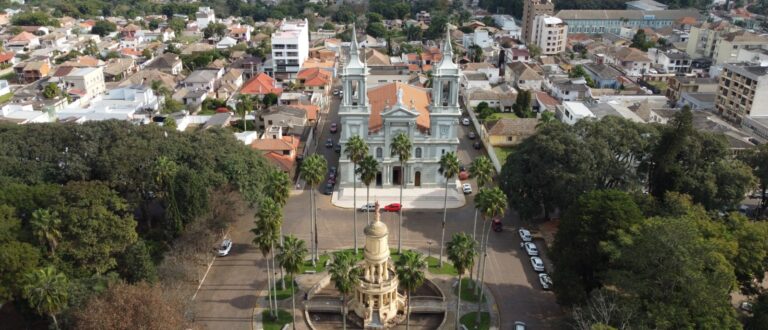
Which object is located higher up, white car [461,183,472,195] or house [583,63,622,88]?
house [583,63,622,88]

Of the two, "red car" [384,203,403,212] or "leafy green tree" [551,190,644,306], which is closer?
"leafy green tree" [551,190,644,306]

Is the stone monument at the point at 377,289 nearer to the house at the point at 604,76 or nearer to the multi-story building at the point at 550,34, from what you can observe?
the house at the point at 604,76

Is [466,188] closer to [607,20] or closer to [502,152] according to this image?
[502,152]

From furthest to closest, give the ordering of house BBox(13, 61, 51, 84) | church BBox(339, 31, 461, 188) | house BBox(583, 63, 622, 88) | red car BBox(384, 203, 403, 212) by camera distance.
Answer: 1. house BBox(13, 61, 51, 84)
2. house BBox(583, 63, 622, 88)
3. church BBox(339, 31, 461, 188)
4. red car BBox(384, 203, 403, 212)

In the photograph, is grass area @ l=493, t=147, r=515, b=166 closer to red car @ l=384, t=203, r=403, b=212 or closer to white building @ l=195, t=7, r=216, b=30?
red car @ l=384, t=203, r=403, b=212

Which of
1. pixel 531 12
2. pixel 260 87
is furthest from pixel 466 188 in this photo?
pixel 531 12

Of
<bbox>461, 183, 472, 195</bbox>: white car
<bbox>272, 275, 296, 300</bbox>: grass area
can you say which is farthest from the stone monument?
<bbox>461, 183, 472, 195</bbox>: white car

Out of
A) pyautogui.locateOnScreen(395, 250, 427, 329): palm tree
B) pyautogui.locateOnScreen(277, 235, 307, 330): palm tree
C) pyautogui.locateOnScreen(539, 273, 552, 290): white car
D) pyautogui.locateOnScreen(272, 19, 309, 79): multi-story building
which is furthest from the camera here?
pyautogui.locateOnScreen(272, 19, 309, 79): multi-story building
